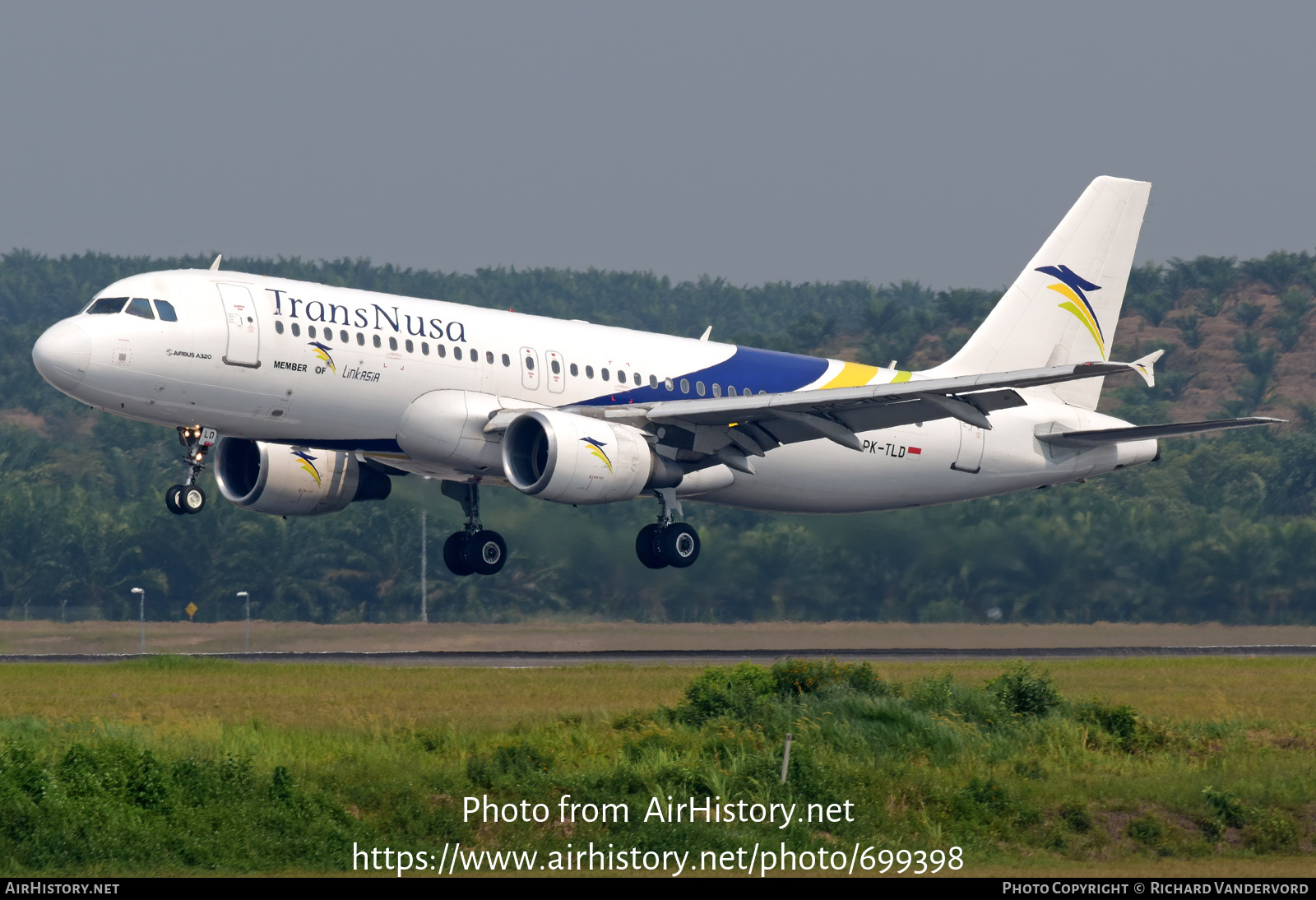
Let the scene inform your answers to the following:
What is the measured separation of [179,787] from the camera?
22719 mm

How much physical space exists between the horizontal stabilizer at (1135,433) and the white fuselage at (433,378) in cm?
35

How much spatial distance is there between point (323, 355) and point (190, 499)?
394cm

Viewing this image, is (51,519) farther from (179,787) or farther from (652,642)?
(179,787)

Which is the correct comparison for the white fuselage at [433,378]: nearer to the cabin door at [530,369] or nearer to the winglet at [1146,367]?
the cabin door at [530,369]

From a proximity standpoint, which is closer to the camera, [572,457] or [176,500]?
[176,500]

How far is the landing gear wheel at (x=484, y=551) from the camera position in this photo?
135ft

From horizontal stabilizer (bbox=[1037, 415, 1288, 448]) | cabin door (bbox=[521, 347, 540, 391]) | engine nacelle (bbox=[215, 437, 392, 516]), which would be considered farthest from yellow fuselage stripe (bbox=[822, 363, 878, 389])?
engine nacelle (bbox=[215, 437, 392, 516])

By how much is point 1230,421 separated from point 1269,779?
42.0ft

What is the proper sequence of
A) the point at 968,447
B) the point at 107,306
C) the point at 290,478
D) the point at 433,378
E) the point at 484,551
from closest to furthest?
the point at 107,306, the point at 433,378, the point at 290,478, the point at 484,551, the point at 968,447

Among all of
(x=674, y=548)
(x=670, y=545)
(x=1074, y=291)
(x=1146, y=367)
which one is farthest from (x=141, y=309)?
(x=1074, y=291)

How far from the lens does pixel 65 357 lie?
32.5m

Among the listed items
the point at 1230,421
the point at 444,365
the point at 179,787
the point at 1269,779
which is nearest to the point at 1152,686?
the point at 1230,421

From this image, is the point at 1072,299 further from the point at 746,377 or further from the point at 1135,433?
the point at 746,377

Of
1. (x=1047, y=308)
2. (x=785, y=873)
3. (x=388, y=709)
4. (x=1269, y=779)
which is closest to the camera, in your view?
(x=785, y=873)
